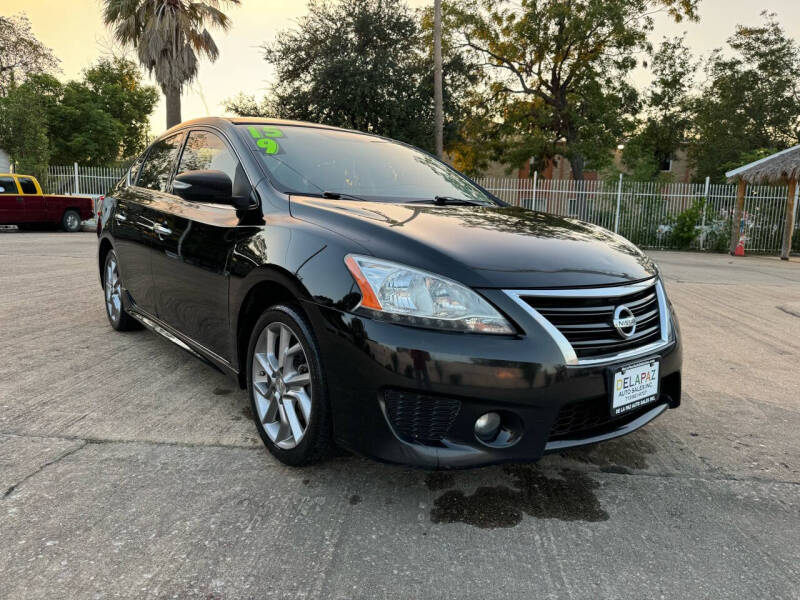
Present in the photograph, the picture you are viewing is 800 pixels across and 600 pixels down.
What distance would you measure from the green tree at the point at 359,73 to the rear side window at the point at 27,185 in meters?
9.35

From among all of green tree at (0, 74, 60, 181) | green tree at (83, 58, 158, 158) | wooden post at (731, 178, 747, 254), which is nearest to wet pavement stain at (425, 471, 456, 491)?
wooden post at (731, 178, 747, 254)

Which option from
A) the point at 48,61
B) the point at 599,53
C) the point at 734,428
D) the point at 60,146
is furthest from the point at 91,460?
the point at 48,61

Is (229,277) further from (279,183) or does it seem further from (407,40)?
(407,40)

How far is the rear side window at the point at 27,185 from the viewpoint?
1670 centimetres

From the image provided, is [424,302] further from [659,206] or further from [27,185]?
[659,206]

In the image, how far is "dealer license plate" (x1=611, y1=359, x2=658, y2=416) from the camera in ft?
7.84

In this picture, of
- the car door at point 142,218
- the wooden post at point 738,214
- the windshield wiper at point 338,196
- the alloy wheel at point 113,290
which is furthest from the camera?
the wooden post at point 738,214

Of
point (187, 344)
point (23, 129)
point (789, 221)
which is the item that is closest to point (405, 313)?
point (187, 344)

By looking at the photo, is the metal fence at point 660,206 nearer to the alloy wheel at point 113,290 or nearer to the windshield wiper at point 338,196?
the alloy wheel at point 113,290

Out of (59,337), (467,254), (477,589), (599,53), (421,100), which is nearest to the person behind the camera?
(477,589)

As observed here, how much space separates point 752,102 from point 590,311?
40.2 meters

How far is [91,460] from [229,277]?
1013 mm

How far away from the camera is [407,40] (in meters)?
24.0

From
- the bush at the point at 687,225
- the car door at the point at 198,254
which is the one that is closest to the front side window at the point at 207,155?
the car door at the point at 198,254
